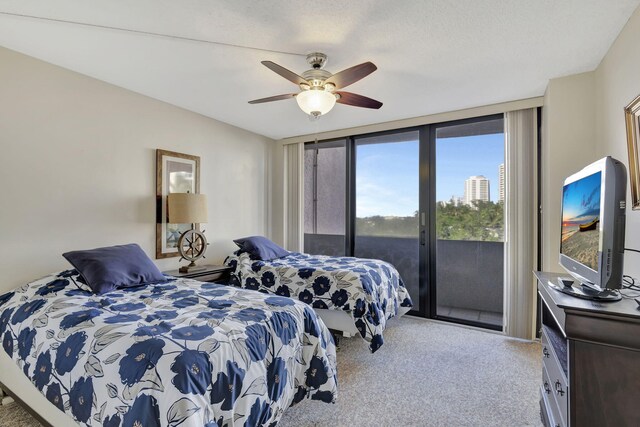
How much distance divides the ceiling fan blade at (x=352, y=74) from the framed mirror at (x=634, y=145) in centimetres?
145

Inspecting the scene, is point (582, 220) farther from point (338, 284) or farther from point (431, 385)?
point (338, 284)

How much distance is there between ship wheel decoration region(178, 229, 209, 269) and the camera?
3.40m

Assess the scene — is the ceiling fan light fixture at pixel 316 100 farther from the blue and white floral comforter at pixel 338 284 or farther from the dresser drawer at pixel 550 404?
the dresser drawer at pixel 550 404

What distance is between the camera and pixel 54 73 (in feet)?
8.50

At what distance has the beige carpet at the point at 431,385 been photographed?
2029 mm

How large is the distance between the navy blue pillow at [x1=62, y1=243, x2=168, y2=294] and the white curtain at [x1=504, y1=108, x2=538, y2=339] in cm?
339

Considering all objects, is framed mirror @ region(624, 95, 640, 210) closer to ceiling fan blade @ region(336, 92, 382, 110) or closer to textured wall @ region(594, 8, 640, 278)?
textured wall @ region(594, 8, 640, 278)

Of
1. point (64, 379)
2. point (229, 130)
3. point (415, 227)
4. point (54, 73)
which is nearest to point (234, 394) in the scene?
point (64, 379)

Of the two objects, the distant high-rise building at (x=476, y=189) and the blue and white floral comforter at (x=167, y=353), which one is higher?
the distant high-rise building at (x=476, y=189)

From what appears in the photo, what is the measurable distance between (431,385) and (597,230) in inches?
65.6

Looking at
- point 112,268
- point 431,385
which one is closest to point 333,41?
point 112,268

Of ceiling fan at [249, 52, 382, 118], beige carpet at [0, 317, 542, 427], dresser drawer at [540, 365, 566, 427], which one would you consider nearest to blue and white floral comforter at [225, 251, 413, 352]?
beige carpet at [0, 317, 542, 427]

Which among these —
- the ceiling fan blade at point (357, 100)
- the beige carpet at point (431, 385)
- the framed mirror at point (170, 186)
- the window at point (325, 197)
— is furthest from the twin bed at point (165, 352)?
the window at point (325, 197)

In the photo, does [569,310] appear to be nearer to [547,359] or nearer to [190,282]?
[547,359]
